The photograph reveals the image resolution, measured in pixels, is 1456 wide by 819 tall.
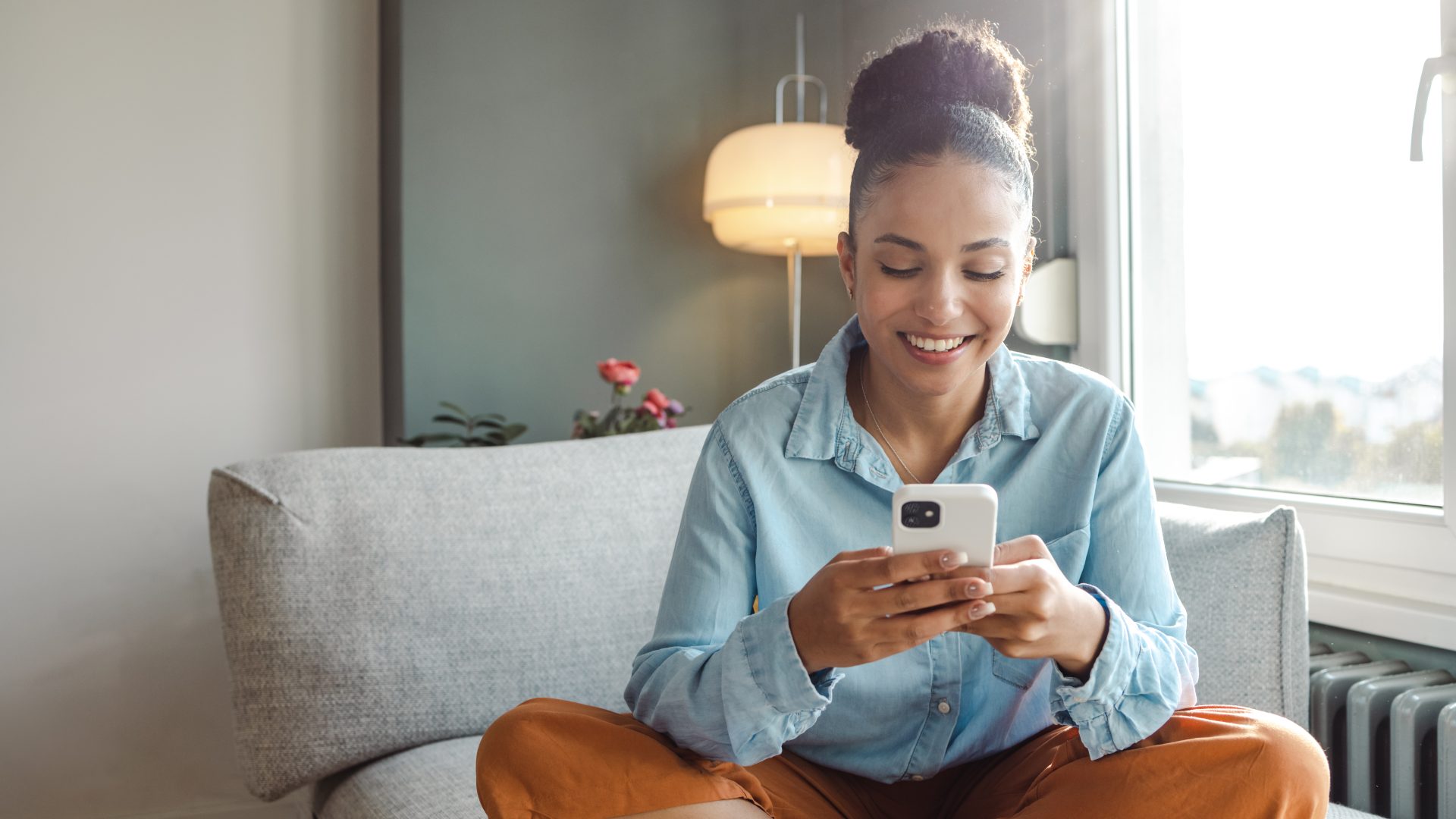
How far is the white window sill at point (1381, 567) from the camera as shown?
135 centimetres

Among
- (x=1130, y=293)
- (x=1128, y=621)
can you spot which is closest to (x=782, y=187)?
(x=1130, y=293)

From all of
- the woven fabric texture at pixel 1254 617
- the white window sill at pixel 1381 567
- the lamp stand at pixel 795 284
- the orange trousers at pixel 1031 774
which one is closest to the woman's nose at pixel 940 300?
the orange trousers at pixel 1031 774

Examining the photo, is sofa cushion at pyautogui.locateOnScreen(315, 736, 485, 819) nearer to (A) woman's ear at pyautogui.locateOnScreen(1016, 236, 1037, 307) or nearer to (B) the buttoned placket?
(B) the buttoned placket

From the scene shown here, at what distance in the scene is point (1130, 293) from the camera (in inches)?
73.9

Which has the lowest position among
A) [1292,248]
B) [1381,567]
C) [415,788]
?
[415,788]

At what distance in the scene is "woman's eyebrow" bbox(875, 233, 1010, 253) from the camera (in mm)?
946

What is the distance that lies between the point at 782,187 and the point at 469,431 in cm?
80

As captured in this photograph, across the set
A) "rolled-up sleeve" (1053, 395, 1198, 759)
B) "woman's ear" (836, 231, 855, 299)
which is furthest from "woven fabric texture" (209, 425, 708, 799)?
"rolled-up sleeve" (1053, 395, 1198, 759)

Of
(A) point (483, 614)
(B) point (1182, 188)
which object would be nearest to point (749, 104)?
(B) point (1182, 188)

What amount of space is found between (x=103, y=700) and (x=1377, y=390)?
228cm

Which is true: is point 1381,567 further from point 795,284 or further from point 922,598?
point 795,284

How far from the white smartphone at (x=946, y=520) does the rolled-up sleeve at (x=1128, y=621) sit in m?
0.16

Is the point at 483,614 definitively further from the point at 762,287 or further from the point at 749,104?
the point at 749,104

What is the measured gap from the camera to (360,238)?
242 cm
